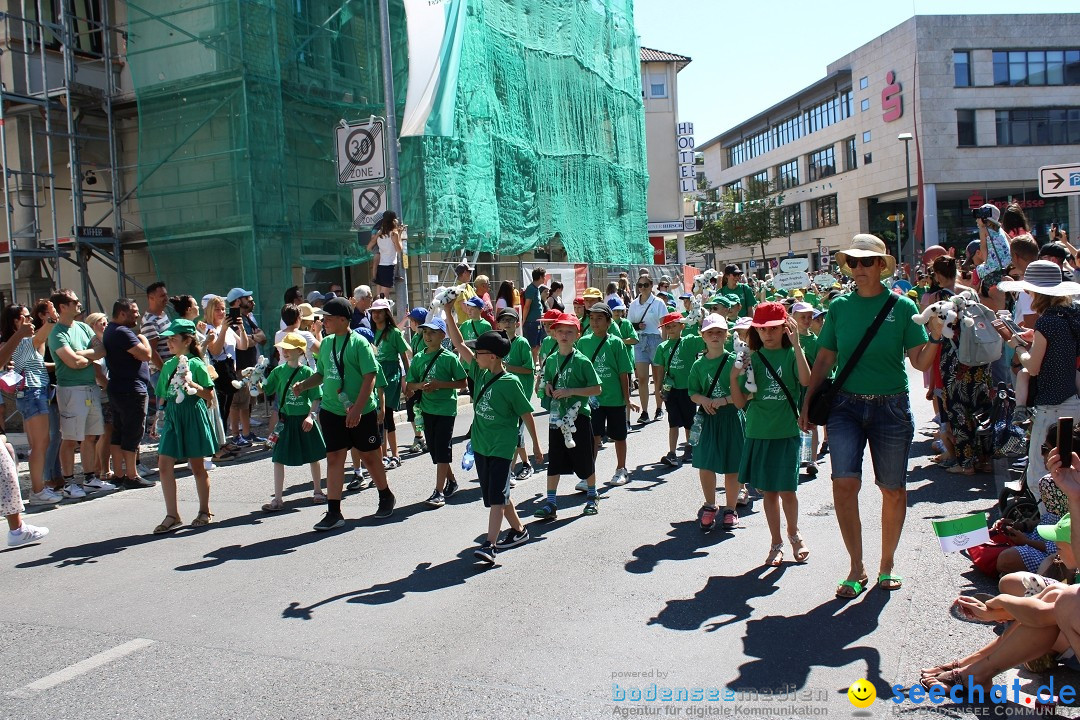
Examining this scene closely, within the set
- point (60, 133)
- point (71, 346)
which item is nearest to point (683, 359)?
point (71, 346)

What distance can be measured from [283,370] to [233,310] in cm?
380

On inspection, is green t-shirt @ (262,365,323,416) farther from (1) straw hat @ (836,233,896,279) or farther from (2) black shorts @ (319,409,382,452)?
(1) straw hat @ (836,233,896,279)

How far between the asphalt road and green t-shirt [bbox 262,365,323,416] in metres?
0.98

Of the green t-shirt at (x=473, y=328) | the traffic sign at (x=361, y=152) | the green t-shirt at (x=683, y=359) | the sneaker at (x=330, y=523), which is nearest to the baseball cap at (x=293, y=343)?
the sneaker at (x=330, y=523)

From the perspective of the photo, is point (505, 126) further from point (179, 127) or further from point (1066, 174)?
point (1066, 174)

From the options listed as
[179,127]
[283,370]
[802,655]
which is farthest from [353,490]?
[179,127]

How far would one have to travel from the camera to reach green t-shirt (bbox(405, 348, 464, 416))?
8625mm

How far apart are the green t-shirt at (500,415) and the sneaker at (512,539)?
2.10ft

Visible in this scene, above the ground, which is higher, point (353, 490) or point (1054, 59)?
point (1054, 59)

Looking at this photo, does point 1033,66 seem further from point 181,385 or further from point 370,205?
point 181,385

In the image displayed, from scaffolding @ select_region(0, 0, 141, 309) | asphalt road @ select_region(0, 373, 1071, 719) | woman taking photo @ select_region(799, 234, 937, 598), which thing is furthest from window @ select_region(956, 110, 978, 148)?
woman taking photo @ select_region(799, 234, 937, 598)

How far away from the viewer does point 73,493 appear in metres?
9.38

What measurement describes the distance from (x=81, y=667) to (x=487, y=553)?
2.55 meters

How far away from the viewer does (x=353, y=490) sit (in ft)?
30.2
